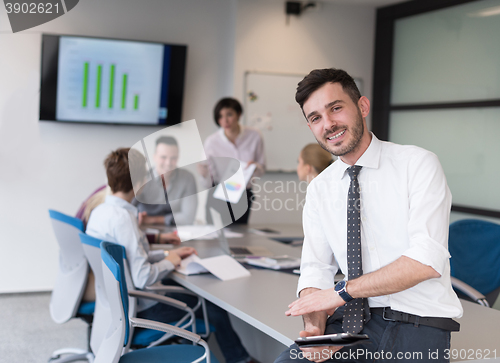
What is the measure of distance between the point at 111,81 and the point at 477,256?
350 cm

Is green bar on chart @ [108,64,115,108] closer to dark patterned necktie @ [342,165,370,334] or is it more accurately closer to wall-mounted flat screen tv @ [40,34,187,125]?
wall-mounted flat screen tv @ [40,34,187,125]

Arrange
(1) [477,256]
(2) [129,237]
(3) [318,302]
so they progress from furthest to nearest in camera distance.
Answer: (1) [477,256]
(2) [129,237]
(3) [318,302]

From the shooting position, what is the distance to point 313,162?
303cm

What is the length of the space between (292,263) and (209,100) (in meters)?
2.92

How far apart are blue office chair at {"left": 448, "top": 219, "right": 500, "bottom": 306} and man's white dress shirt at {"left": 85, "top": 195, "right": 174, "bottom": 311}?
170 centimetres

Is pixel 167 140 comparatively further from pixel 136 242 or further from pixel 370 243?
pixel 370 243

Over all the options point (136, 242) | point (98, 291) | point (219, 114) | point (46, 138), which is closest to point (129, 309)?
point (98, 291)

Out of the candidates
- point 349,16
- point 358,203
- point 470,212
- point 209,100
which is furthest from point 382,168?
point 349,16

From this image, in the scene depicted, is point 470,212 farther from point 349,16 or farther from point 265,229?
point 349,16

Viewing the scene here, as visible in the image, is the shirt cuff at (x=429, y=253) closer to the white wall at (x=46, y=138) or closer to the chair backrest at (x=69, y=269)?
the chair backrest at (x=69, y=269)

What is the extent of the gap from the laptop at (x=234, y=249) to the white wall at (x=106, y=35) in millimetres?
2239

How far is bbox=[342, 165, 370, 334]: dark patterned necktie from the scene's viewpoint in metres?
1.58

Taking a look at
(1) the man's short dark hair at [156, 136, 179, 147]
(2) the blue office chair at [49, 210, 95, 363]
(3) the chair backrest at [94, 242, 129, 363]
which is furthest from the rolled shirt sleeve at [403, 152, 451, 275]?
(2) the blue office chair at [49, 210, 95, 363]

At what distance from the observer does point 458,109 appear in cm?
462
